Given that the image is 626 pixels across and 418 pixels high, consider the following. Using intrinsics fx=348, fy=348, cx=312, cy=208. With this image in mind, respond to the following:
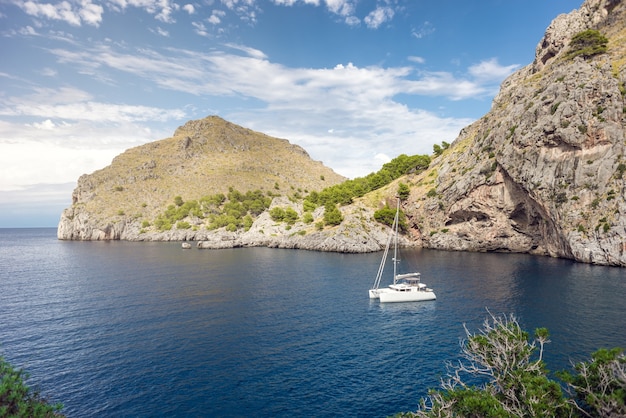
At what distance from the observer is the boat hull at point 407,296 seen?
6400 cm

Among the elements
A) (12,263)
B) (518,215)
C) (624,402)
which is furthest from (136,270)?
(518,215)

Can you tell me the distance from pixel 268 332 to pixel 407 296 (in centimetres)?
2805

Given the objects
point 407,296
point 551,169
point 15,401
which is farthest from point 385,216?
point 15,401

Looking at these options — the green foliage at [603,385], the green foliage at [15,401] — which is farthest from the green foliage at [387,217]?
the green foliage at [15,401]

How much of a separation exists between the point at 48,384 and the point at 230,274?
56481mm

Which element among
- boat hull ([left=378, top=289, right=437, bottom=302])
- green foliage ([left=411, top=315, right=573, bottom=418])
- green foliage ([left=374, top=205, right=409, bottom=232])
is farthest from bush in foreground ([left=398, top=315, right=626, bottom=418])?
green foliage ([left=374, top=205, right=409, bottom=232])

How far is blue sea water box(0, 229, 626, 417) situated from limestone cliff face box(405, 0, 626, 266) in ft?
45.6

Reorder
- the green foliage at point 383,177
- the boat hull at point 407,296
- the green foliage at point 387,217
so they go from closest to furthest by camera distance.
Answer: the boat hull at point 407,296
the green foliage at point 387,217
the green foliage at point 383,177

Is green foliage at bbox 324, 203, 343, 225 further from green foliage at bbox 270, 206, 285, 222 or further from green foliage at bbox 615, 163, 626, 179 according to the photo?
green foliage at bbox 615, 163, 626, 179

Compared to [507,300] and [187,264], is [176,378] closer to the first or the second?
[507,300]

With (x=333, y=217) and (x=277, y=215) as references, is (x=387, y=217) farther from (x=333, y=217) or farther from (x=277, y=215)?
(x=277, y=215)

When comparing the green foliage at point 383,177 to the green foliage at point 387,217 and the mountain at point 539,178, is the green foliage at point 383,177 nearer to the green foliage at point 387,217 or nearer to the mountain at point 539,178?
the mountain at point 539,178

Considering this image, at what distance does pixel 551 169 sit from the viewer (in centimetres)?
9975

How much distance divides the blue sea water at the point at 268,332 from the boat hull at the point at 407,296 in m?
1.89
